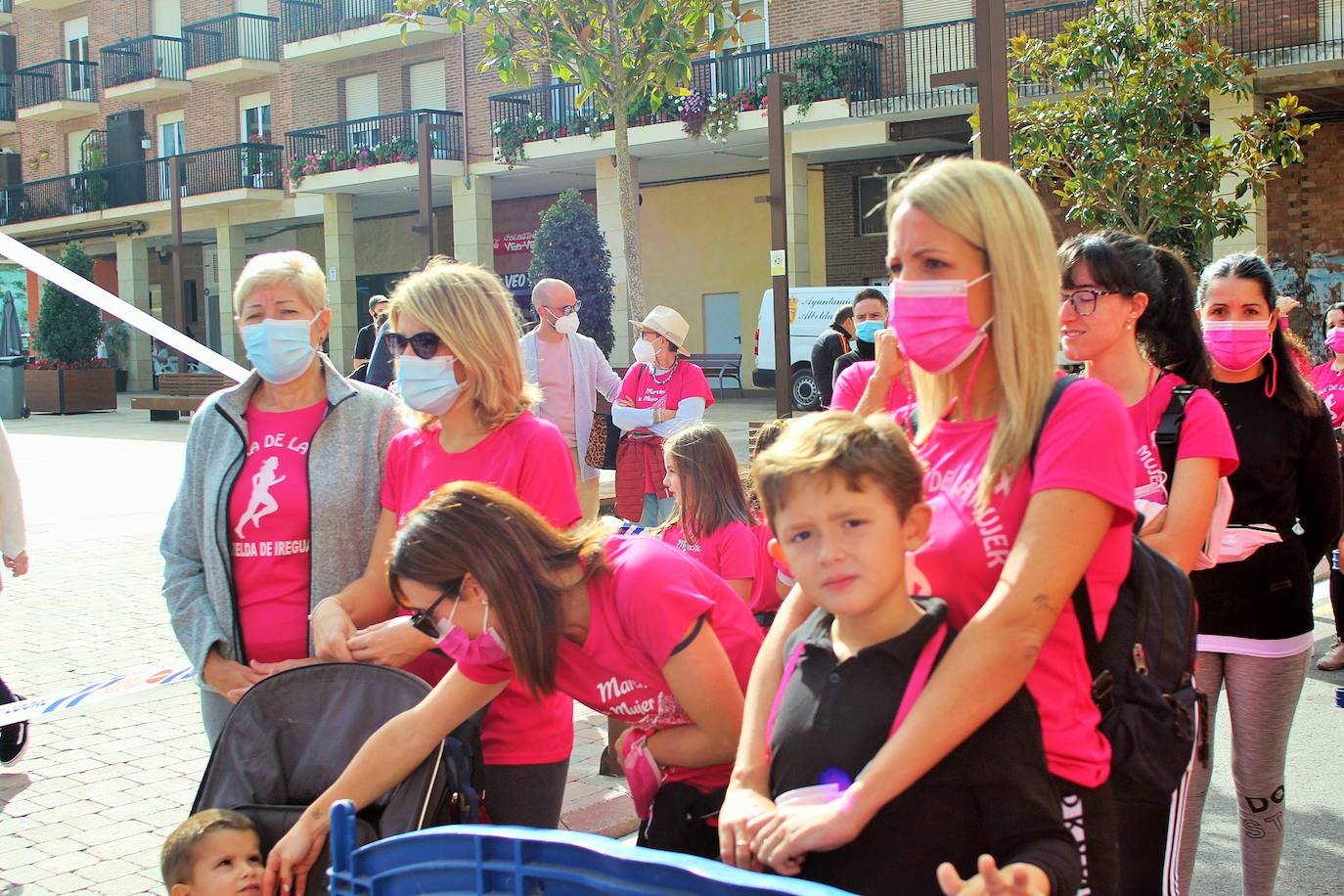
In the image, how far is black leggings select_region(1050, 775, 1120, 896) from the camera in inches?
79.2

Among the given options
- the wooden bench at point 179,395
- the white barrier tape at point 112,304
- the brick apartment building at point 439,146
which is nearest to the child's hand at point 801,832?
the white barrier tape at point 112,304

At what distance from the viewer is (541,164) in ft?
103

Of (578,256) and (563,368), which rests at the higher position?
(578,256)

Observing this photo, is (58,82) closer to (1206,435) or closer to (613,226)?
(613,226)

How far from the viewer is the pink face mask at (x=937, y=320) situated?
2.06 meters

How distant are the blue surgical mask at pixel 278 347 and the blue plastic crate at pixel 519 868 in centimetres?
170

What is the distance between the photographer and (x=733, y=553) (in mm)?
4988

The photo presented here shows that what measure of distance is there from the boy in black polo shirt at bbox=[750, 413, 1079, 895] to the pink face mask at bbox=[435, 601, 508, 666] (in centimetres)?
75

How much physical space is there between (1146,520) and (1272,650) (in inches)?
38.0

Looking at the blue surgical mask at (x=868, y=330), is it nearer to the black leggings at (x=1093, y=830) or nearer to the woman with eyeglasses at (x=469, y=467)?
the woman with eyeglasses at (x=469, y=467)

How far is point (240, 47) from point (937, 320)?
40482mm

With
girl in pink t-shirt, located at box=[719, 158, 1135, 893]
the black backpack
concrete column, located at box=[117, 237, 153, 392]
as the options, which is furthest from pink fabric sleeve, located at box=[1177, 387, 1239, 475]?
concrete column, located at box=[117, 237, 153, 392]

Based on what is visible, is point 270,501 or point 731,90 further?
point 731,90

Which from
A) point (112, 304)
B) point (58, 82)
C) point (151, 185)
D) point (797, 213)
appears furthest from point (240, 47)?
point (112, 304)
